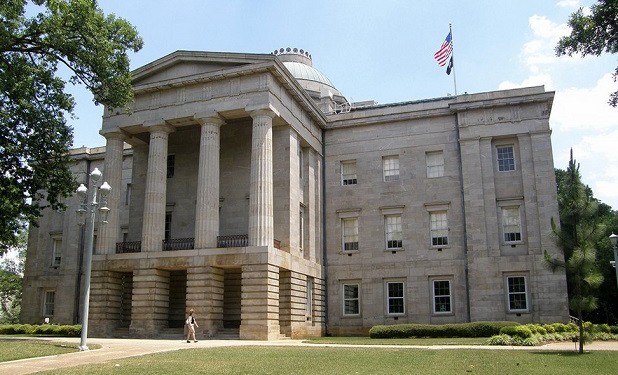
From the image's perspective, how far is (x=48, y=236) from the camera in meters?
50.3

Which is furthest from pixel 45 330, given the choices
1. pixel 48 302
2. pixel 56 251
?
pixel 56 251

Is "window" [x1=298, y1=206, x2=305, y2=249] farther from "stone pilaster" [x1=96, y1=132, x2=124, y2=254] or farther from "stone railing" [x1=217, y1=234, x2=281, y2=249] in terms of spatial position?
"stone pilaster" [x1=96, y1=132, x2=124, y2=254]

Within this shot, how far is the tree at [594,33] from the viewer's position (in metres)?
18.7

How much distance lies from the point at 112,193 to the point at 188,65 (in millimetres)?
9659

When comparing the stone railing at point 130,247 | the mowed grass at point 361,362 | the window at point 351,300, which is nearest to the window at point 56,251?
the stone railing at point 130,247

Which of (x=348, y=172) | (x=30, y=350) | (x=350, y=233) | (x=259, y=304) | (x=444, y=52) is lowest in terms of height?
(x=30, y=350)

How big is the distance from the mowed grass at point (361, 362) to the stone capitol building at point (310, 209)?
11.6m

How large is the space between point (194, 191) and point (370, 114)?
13.9 meters

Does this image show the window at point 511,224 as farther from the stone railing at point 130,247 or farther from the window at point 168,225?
the stone railing at point 130,247

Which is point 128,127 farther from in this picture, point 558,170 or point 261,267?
point 558,170

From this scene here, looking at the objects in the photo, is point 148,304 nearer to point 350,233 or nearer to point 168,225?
point 168,225

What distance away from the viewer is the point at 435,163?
41.6 metres

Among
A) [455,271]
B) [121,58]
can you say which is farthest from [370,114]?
[121,58]

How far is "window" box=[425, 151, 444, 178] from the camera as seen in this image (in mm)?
41375
